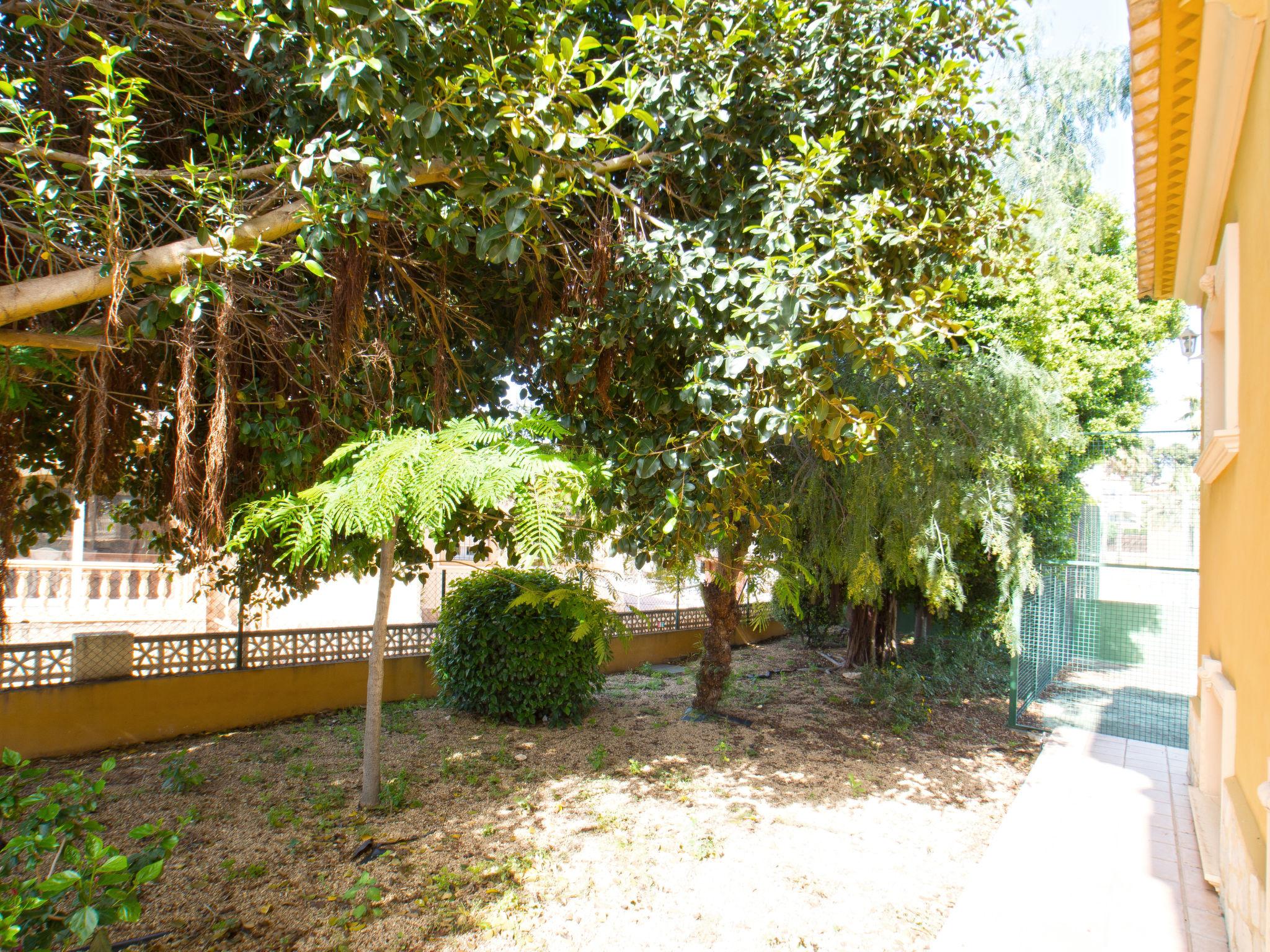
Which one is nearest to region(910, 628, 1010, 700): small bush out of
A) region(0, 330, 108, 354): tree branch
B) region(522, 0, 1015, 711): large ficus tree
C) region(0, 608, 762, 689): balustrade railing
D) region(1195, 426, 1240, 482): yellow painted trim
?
region(0, 608, 762, 689): balustrade railing

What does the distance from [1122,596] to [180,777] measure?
11.6 meters

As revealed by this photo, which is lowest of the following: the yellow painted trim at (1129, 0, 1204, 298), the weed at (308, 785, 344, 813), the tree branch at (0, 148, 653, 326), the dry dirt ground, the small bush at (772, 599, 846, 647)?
the dry dirt ground

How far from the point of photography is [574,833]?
16.2 feet

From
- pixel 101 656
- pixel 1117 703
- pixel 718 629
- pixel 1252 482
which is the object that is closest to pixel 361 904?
pixel 101 656

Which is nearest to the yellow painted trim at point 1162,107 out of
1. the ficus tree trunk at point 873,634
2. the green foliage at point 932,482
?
the green foliage at point 932,482

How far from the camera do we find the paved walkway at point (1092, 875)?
3775 millimetres

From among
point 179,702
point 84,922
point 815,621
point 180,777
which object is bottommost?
point 180,777

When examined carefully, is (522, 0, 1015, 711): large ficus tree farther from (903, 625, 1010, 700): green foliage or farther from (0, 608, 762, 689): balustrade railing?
(903, 625, 1010, 700): green foliage

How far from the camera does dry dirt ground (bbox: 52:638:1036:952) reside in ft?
12.3

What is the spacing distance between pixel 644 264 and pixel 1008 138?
2.52m

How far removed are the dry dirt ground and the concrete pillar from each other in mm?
694

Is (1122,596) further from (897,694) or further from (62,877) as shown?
(62,877)

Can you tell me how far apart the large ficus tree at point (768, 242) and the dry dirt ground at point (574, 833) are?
6.38ft

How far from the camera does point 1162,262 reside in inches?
235
